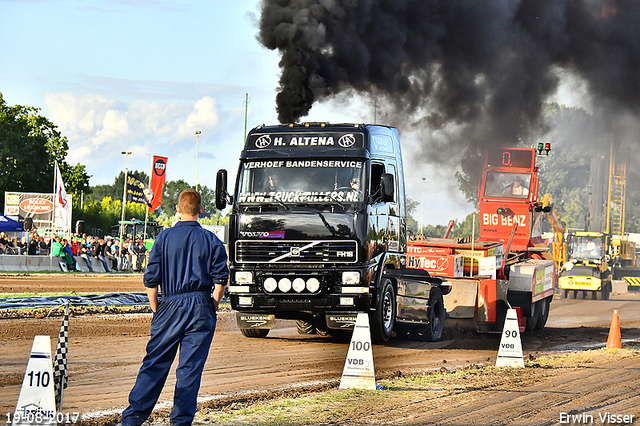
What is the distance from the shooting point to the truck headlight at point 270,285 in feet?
40.5

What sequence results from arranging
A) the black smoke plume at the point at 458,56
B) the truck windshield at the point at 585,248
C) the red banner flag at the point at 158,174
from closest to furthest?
the black smoke plume at the point at 458,56 < the truck windshield at the point at 585,248 < the red banner flag at the point at 158,174

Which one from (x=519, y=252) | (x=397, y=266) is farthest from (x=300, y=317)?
(x=519, y=252)

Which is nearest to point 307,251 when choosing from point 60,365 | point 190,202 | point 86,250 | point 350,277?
point 350,277

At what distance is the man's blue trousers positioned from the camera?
19.4ft

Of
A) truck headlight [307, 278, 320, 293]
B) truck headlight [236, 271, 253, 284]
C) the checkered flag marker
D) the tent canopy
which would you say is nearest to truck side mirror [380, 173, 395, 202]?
truck headlight [307, 278, 320, 293]

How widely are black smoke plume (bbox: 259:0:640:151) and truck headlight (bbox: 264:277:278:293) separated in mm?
6377

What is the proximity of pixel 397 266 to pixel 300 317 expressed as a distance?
215 cm

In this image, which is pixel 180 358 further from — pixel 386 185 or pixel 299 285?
pixel 386 185

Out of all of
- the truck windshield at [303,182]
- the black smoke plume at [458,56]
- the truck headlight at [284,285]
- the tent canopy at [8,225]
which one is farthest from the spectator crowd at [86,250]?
the truck headlight at [284,285]

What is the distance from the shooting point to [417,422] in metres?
7.12

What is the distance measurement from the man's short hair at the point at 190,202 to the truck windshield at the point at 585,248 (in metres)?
28.2

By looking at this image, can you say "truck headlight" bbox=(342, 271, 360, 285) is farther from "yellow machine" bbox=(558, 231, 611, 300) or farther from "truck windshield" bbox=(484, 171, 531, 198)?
"yellow machine" bbox=(558, 231, 611, 300)

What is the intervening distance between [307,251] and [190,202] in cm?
608

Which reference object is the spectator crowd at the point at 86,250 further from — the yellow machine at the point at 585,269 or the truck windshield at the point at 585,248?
the truck windshield at the point at 585,248
